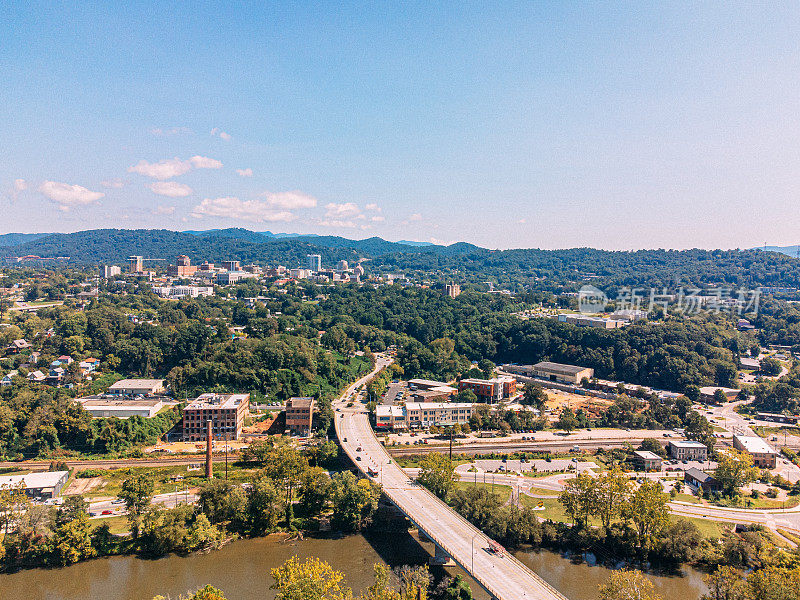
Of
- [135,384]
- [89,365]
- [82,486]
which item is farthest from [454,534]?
[89,365]

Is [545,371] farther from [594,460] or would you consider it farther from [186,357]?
[186,357]

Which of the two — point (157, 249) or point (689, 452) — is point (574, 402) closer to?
point (689, 452)

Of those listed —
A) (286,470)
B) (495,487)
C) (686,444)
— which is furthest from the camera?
(686,444)

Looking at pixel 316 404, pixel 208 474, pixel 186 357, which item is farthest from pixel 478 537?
pixel 186 357

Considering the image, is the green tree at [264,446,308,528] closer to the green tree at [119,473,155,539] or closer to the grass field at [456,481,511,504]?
the green tree at [119,473,155,539]

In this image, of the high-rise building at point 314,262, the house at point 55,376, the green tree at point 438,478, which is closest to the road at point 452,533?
the green tree at point 438,478

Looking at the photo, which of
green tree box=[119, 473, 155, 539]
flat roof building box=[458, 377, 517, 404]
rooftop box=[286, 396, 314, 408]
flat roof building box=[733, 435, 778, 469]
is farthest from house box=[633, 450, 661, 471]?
green tree box=[119, 473, 155, 539]
